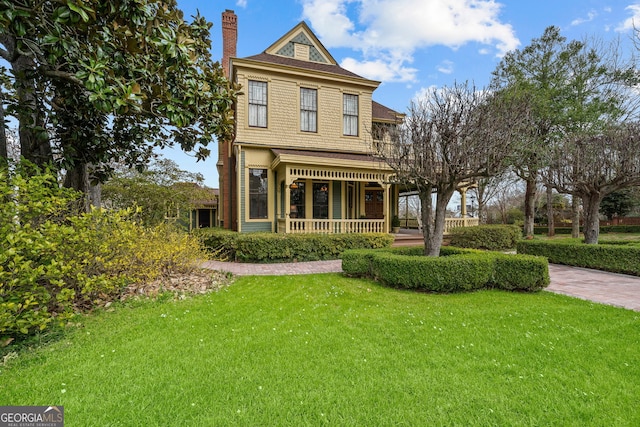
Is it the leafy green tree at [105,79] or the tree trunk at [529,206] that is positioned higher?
the leafy green tree at [105,79]

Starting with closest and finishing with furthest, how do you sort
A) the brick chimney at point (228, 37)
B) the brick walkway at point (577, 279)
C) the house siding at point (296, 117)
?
the brick walkway at point (577, 279) → the house siding at point (296, 117) → the brick chimney at point (228, 37)

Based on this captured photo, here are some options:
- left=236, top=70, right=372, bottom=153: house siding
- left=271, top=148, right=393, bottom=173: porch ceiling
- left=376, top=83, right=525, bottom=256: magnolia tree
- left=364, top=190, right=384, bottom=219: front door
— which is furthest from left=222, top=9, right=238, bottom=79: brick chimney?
left=376, top=83, right=525, bottom=256: magnolia tree

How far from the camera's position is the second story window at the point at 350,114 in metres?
13.2

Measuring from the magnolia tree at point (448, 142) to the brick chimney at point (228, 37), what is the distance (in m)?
11.2

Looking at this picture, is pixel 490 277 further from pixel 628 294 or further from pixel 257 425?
pixel 257 425

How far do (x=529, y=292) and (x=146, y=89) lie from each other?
7975 mm

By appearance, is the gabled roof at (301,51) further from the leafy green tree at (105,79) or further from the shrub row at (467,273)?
the shrub row at (467,273)

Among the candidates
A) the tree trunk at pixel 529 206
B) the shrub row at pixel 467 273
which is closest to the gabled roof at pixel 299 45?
the shrub row at pixel 467 273

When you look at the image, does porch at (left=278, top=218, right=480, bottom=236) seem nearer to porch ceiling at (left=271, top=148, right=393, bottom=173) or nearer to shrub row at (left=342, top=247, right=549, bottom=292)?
porch ceiling at (left=271, top=148, right=393, bottom=173)

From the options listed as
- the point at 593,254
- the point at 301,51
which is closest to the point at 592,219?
the point at 593,254

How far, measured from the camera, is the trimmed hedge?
24.5ft

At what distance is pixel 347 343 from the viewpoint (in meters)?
3.48

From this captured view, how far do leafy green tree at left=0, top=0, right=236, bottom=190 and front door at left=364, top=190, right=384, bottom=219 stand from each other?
9847mm

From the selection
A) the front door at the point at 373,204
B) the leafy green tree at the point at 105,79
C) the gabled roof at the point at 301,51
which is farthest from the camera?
→ the front door at the point at 373,204
